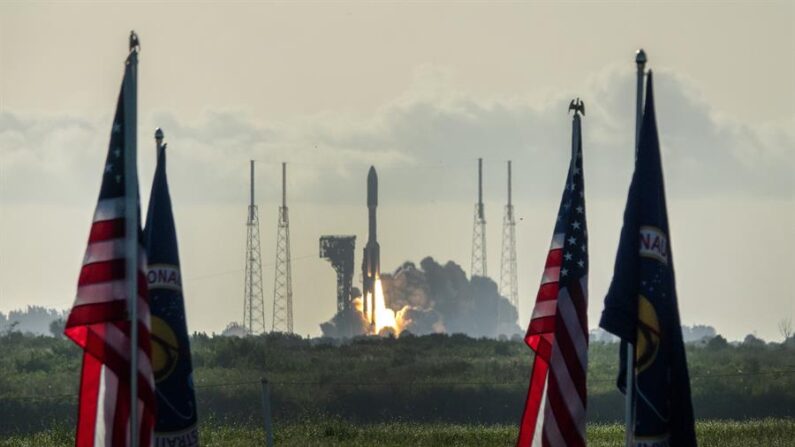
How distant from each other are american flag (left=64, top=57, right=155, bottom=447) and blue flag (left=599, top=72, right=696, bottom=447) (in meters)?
5.10

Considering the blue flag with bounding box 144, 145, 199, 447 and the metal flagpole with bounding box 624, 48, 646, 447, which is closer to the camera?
the metal flagpole with bounding box 624, 48, 646, 447

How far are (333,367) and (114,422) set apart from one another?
2408 inches

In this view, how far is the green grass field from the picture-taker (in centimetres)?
4250

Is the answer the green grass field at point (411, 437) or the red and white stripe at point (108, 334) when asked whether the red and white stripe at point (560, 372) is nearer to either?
the red and white stripe at point (108, 334)

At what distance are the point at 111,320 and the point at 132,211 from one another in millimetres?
1201

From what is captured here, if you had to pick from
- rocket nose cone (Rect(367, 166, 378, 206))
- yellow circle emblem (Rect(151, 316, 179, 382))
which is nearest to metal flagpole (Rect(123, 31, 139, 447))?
yellow circle emblem (Rect(151, 316, 179, 382))

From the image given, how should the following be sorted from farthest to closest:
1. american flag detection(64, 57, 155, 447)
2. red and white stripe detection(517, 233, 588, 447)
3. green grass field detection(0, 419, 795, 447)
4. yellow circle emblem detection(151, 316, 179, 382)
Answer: green grass field detection(0, 419, 795, 447)
red and white stripe detection(517, 233, 588, 447)
yellow circle emblem detection(151, 316, 179, 382)
american flag detection(64, 57, 155, 447)

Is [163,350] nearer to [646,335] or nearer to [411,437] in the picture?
[646,335]

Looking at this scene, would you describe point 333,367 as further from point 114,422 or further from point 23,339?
point 114,422

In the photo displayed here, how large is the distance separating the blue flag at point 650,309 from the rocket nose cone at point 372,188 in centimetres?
16789

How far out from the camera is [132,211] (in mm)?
24422

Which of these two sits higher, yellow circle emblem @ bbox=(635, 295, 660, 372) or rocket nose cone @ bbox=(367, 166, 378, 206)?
rocket nose cone @ bbox=(367, 166, 378, 206)

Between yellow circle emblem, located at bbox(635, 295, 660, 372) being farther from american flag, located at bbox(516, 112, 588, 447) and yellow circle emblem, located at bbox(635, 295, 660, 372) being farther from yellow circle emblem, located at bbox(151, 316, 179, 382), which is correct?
yellow circle emblem, located at bbox(151, 316, 179, 382)

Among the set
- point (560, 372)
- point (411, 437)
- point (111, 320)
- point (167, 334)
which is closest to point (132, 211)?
point (111, 320)
